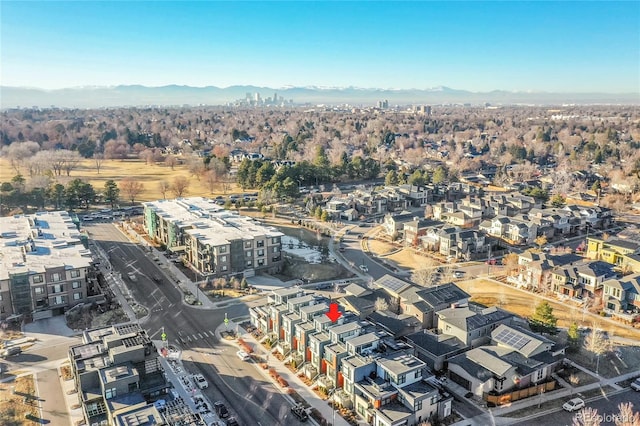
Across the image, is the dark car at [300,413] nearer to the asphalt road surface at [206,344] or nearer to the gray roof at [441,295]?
the asphalt road surface at [206,344]

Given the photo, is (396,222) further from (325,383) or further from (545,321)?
(325,383)

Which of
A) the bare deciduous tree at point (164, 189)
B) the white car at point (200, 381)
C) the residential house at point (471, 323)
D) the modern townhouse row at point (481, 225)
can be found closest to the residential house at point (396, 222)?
the modern townhouse row at point (481, 225)

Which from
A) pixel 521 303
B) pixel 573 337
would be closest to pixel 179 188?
pixel 521 303

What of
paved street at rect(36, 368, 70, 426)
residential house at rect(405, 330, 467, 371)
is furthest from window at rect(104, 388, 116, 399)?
residential house at rect(405, 330, 467, 371)

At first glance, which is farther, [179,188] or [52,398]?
[179,188]

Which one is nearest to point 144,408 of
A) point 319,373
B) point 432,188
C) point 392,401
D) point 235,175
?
point 319,373

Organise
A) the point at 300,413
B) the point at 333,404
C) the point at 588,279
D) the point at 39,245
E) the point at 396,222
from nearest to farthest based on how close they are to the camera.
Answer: the point at 300,413, the point at 333,404, the point at 588,279, the point at 39,245, the point at 396,222
